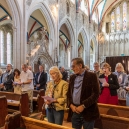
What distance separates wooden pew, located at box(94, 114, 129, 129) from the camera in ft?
9.19

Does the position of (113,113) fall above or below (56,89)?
below

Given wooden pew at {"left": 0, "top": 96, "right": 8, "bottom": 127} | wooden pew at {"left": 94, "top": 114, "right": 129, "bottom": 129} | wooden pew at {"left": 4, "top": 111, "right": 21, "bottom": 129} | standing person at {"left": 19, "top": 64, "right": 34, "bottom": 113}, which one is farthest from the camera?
standing person at {"left": 19, "top": 64, "right": 34, "bottom": 113}

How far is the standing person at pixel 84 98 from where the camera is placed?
220cm

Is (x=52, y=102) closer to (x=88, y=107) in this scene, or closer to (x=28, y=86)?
(x=88, y=107)

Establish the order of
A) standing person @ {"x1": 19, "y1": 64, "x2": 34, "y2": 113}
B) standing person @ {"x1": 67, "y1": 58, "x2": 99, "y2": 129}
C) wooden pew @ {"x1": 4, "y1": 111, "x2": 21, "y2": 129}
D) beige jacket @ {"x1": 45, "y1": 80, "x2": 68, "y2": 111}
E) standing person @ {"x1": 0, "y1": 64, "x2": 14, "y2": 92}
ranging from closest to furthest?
wooden pew @ {"x1": 4, "y1": 111, "x2": 21, "y2": 129}
standing person @ {"x1": 67, "y1": 58, "x2": 99, "y2": 129}
beige jacket @ {"x1": 45, "y1": 80, "x2": 68, "y2": 111}
standing person @ {"x1": 19, "y1": 64, "x2": 34, "y2": 113}
standing person @ {"x1": 0, "y1": 64, "x2": 14, "y2": 92}

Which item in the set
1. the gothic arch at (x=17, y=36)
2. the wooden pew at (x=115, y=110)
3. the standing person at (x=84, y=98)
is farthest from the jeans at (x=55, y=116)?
the gothic arch at (x=17, y=36)

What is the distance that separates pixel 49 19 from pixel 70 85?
372 inches

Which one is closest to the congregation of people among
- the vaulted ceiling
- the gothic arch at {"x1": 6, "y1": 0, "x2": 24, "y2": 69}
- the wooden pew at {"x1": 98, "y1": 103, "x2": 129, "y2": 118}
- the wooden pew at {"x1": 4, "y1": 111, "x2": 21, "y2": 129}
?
the wooden pew at {"x1": 98, "y1": 103, "x2": 129, "y2": 118}

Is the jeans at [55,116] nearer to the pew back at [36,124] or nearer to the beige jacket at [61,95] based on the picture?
the beige jacket at [61,95]

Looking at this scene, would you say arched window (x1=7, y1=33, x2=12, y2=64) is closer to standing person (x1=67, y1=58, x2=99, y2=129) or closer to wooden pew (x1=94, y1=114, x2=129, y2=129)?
wooden pew (x1=94, y1=114, x2=129, y2=129)

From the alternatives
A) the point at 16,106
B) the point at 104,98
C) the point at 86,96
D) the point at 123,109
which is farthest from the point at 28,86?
the point at 86,96

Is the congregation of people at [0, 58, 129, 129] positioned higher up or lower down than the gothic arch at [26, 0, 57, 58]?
lower down

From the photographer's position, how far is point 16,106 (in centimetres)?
470

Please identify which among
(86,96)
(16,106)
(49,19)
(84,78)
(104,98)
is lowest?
(16,106)
